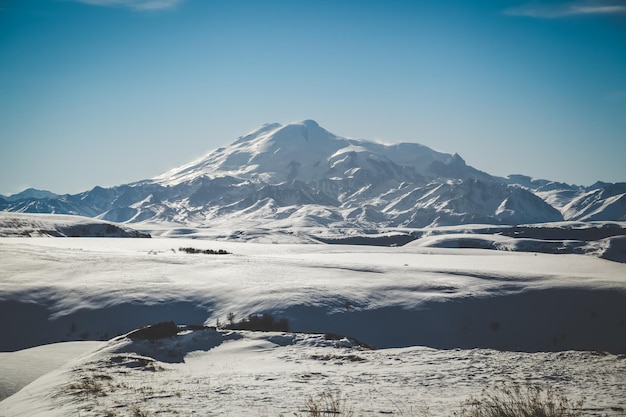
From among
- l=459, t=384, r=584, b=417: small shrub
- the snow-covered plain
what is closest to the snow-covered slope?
the snow-covered plain

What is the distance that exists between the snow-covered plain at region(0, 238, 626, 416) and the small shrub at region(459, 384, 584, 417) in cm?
43

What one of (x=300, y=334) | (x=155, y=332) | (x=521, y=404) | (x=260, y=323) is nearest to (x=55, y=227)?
(x=260, y=323)

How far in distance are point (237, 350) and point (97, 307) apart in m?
14.7

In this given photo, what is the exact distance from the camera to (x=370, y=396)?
11039mm

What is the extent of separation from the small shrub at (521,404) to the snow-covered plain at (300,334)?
0.43 meters

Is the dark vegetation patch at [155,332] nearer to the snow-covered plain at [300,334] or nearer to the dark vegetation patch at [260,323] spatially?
the snow-covered plain at [300,334]

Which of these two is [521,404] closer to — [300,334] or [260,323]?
[300,334]

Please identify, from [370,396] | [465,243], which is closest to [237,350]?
[370,396]

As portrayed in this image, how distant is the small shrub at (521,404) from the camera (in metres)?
9.02

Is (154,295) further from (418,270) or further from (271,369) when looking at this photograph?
(418,270)

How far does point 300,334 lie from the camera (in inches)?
753

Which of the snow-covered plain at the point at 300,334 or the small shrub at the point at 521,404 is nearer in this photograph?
the small shrub at the point at 521,404

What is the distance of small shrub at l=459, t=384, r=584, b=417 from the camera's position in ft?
29.6

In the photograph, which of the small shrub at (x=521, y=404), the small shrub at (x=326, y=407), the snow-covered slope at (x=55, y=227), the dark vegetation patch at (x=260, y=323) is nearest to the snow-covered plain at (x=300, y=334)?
the small shrub at (x=326, y=407)
